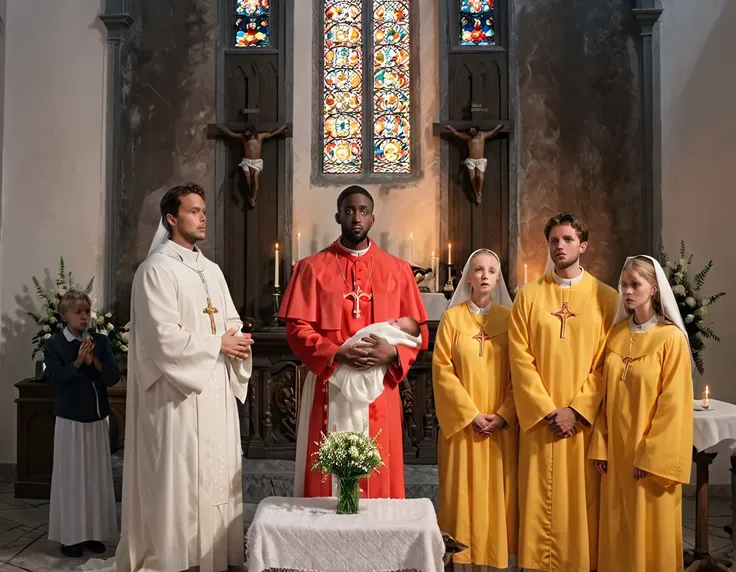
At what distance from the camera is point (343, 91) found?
862cm

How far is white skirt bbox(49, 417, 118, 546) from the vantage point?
5.30m

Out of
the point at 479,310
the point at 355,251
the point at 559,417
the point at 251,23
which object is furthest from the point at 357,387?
the point at 251,23

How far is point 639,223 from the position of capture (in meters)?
8.06

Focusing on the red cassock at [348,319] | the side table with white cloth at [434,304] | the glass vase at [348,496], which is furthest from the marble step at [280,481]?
the glass vase at [348,496]

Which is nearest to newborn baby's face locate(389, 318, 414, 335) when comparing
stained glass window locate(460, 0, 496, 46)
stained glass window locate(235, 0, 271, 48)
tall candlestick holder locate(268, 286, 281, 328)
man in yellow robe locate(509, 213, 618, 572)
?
man in yellow robe locate(509, 213, 618, 572)

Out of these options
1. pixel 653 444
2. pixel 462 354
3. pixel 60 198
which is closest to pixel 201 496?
pixel 462 354

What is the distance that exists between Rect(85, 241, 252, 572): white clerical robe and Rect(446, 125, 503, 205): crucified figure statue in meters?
4.40

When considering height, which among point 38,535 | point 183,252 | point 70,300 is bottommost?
point 38,535

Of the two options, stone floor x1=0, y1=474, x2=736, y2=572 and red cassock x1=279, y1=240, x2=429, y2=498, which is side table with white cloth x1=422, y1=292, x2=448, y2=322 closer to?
stone floor x1=0, y1=474, x2=736, y2=572

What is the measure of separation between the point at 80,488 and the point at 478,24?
6.14 m

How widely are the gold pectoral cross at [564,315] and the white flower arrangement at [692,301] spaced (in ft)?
9.50

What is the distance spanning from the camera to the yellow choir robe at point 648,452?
4.10 m

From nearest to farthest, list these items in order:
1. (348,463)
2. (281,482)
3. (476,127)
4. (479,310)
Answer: (348,463) → (479,310) → (281,482) → (476,127)

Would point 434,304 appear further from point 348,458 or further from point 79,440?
point 348,458
